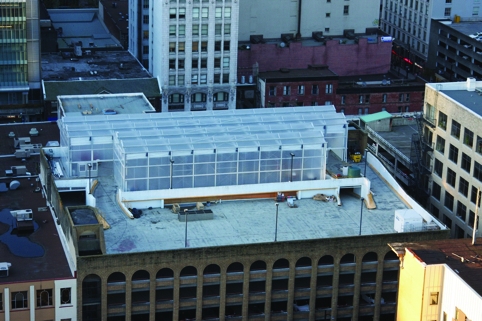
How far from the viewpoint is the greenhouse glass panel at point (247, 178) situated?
465 feet

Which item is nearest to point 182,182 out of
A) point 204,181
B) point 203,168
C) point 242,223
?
point 204,181

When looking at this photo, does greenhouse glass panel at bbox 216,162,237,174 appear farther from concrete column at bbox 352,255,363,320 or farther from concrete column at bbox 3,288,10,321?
concrete column at bbox 3,288,10,321

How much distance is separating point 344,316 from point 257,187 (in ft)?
66.0

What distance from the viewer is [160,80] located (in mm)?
A: 199250

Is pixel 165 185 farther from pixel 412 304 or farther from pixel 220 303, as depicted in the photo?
pixel 412 304

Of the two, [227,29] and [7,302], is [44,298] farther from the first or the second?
[227,29]

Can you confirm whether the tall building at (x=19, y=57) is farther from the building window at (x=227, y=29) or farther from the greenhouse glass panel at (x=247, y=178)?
the greenhouse glass panel at (x=247, y=178)

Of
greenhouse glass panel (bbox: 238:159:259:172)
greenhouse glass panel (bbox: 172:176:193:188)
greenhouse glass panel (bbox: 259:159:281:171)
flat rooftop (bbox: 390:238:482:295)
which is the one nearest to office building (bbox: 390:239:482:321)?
flat rooftop (bbox: 390:238:482:295)

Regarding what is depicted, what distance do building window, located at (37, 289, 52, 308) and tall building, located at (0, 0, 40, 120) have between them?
77.4 metres

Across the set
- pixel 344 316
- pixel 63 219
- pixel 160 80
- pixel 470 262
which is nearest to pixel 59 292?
pixel 63 219

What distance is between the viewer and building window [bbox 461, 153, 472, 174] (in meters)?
142

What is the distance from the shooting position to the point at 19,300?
393 feet

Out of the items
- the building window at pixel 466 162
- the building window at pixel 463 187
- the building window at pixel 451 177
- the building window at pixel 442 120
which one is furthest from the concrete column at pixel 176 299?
the building window at pixel 442 120

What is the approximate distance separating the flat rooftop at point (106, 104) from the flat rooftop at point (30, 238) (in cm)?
2151
